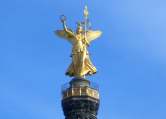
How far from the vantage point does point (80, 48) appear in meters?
78.1

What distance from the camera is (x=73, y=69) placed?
7794 centimetres

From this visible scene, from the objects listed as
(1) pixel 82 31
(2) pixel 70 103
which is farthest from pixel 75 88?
(1) pixel 82 31

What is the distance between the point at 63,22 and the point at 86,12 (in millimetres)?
3561

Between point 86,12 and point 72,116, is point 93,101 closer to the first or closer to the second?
point 72,116

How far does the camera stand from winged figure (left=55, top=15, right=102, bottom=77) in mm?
77625

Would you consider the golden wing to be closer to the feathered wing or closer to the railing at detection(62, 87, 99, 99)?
the feathered wing

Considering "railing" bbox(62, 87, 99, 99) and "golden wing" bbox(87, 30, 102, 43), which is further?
"golden wing" bbox(87, 30, 102, 43)

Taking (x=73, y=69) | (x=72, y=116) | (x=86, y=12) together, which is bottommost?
(x=72, y=116)

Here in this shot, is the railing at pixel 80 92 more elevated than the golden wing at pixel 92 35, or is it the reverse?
the golden wing at pixel 92 35

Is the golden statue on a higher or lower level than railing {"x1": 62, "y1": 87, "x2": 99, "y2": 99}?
higher

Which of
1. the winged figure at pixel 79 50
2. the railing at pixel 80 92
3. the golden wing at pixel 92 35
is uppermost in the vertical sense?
the golden wing at pixel 92 35

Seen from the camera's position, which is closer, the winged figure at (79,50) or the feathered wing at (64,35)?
the winged figure at (79,50)

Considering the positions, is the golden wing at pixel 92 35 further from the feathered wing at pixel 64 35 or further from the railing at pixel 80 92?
the railing at pixel 80 92

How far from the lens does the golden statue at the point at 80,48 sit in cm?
7762
